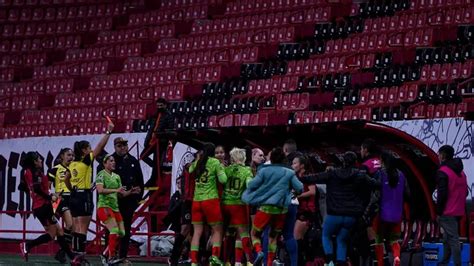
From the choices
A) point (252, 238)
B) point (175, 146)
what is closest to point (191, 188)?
point (252, 238)

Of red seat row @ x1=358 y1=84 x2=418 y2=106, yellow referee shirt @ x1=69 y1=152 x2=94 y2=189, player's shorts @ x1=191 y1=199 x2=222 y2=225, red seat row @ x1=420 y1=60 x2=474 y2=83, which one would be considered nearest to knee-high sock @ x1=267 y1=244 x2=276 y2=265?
player's shorts @ x1=191 y1=199 x2=222 y2=225

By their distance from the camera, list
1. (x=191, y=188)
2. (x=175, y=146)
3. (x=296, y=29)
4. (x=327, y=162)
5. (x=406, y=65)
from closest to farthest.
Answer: (x=191, y=188) → (x=327, y=162) → (x=175, y=146) → (x=406, y=65) → (x=296, y=29)

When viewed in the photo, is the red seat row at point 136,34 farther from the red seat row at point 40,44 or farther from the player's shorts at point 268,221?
the player's shorts at point 268,221

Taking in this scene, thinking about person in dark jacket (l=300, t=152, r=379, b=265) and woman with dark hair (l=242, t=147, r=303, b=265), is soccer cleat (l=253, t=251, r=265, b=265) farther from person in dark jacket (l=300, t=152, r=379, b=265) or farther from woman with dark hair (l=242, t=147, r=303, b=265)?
person in dark jacket (l=300, t=152, r=379, b=265)

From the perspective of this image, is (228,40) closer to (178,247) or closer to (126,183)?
(126,183)

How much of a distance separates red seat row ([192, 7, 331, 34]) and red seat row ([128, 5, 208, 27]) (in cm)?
47

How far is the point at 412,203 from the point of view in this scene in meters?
21.9

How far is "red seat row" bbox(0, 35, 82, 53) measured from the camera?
38.7m

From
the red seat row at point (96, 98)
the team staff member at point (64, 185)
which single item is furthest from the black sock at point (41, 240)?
the red seat row at point (96, 98)

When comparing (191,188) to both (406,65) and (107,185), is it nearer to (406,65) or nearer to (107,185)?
(107,185)

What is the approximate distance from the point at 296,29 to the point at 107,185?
1158 centimetres

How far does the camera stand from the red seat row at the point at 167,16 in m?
36.1

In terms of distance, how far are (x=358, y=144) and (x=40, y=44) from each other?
60.4 ft

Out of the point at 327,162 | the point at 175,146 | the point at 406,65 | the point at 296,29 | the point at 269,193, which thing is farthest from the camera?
the point at 296,29
